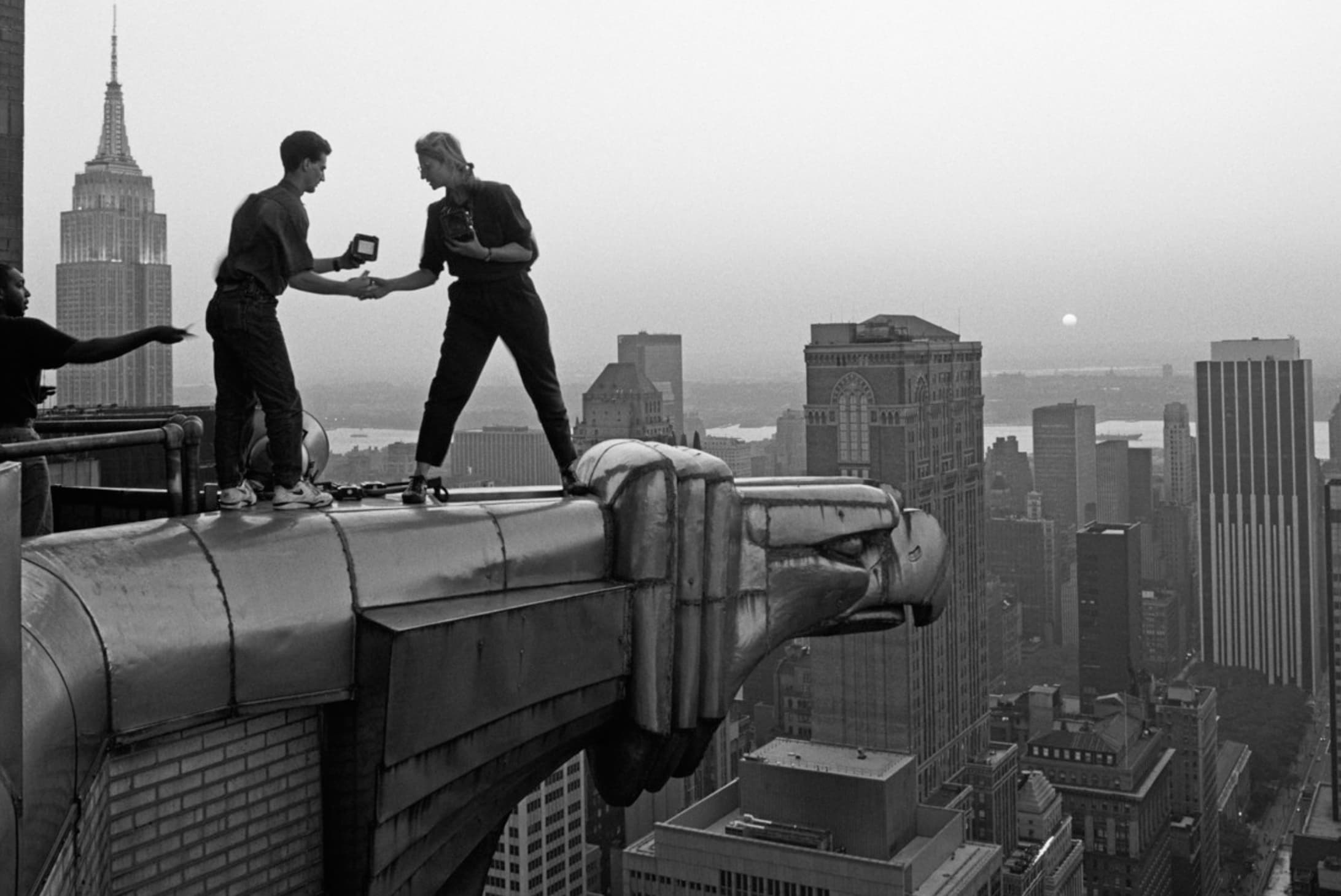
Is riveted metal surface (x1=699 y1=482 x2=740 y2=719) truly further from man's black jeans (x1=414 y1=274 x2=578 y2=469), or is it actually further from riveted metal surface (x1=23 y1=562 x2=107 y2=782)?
riveted metal surface (x1=23 y1=562 x2=107 y2=782)

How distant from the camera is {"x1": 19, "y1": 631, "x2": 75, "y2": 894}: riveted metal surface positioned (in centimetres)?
386

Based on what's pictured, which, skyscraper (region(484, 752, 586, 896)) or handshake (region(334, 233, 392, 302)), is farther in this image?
skyscraper (region(484, 752, 586, 896))

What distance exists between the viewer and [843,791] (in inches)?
1973

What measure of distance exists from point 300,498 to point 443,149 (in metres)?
2.04

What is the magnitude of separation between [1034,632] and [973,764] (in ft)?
124

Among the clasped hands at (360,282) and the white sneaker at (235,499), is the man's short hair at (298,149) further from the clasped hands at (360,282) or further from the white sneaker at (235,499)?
the white sneaker at (235,499)

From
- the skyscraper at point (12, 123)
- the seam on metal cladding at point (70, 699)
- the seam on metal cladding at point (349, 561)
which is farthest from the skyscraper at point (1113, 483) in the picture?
the seam on metal cladding at point (70, 699)

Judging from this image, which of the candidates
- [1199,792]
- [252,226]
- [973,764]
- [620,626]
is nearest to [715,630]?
[620,626]

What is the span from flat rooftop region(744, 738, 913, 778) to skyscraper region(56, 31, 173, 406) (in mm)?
26922

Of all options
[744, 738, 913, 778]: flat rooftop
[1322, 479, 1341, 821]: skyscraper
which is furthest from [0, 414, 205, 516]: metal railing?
[1322, 479, 1341, 821]: skyscraper

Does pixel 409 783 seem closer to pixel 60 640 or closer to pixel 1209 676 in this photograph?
pixel 60 640

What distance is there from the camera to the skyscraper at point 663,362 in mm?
46688

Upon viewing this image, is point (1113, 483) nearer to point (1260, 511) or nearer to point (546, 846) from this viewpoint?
point (1260, 511)

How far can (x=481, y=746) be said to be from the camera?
19.7 ft
